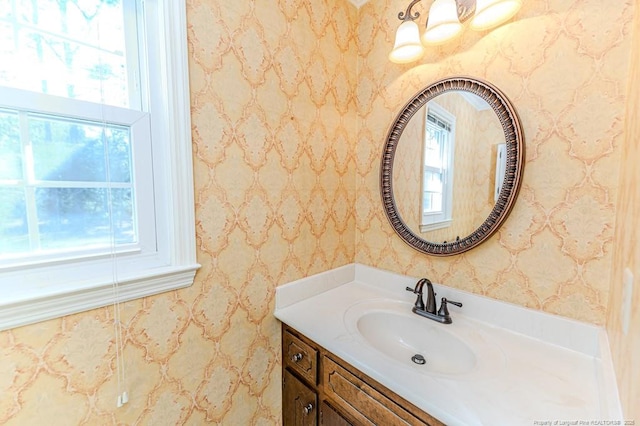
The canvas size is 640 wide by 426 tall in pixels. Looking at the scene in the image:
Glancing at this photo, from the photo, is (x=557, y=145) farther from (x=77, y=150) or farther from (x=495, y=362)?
(x=77, y=150)

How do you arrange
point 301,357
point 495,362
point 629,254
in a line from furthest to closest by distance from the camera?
point 301,357, point 495,362, point 629,254

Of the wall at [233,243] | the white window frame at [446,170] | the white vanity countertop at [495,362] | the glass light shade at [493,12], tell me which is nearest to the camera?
the white vanity countertop at [495,362]

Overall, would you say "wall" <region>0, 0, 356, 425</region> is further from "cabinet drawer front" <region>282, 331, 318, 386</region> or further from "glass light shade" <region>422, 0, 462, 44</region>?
"glass light shade" <region>422, 0, 462, 44</region>

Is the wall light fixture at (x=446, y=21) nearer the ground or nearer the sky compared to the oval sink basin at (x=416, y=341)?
nearer the sky

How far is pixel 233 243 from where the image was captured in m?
1.08

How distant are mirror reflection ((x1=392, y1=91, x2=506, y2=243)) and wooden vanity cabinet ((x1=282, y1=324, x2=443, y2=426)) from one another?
691 millimetres

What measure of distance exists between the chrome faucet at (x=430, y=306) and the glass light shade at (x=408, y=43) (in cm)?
101

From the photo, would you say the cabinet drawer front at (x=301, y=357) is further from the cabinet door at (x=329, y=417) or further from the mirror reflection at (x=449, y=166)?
the mirror reflection at (x=449, y=166)

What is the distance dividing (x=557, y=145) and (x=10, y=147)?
167cm

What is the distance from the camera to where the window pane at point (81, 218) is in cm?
75

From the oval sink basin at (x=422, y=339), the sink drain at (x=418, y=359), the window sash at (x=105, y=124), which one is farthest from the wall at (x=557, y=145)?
the window sash at (x=105, y=124)

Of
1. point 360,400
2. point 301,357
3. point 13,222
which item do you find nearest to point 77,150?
point 13,222

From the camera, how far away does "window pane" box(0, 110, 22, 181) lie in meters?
0.69

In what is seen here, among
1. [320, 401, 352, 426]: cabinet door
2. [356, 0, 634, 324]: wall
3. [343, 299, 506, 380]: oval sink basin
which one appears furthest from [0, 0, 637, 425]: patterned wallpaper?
[320, 401, 352, 426]: cabinet door
